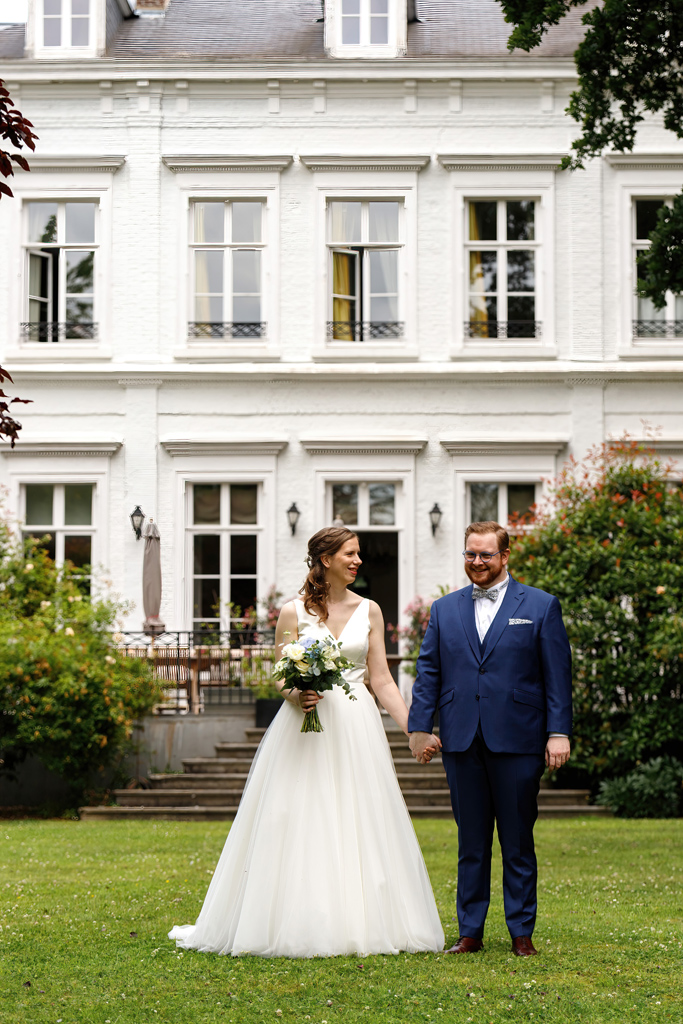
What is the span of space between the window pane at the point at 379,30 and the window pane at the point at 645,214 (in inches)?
190

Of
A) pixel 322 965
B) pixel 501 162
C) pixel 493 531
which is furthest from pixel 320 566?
pixel 501 162

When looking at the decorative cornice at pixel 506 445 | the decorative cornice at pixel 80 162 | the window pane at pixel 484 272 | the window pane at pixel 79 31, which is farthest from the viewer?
the window pane at pixel 79 31

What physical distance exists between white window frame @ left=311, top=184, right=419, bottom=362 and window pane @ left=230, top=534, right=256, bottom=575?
3.04 metres

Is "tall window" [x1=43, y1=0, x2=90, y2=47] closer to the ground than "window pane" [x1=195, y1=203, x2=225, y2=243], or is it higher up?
higher up

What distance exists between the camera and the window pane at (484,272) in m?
20.2

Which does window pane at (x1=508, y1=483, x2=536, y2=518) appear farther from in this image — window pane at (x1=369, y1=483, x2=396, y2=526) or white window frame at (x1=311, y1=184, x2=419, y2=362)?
white window frame at (x1=311, y1=184, x2=419, y2=362)

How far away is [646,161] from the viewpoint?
19.9 metres

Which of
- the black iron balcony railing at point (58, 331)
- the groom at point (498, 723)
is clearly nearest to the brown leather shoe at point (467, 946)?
the groom at point (498, 723)

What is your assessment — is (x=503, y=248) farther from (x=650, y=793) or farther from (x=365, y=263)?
(x=650, y=793)

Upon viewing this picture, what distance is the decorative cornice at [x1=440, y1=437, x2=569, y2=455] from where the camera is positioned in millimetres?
19578

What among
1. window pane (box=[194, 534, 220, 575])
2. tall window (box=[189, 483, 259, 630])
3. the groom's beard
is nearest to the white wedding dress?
the groom's beard

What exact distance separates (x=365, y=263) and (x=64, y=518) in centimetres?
619

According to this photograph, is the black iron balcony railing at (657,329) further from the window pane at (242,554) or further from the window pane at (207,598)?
the window pane at (207,598)

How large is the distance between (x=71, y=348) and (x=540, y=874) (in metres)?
12.9
